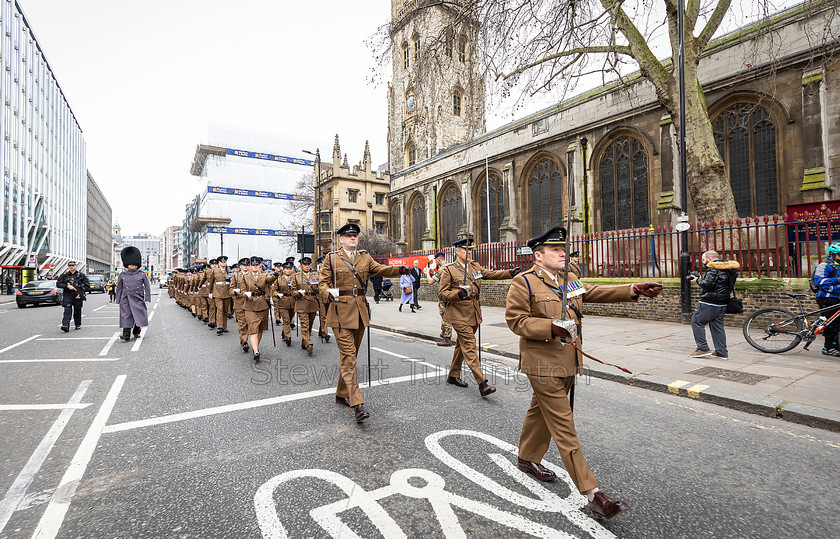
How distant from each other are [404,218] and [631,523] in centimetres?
3690

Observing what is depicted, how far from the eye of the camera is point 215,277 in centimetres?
1137

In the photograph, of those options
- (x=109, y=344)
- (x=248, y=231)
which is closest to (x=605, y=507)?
(x=109, y=344)

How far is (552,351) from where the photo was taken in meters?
2.81

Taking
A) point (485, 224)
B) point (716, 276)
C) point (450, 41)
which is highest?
point (450, 41)

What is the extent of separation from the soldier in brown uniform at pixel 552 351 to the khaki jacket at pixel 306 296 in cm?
668

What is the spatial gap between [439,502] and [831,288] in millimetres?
7770

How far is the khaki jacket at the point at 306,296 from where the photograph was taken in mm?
8984

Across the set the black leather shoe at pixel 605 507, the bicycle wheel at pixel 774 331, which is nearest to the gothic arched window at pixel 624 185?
the bicycle wheel at pixel 774 331

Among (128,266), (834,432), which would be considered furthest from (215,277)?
(834,432)

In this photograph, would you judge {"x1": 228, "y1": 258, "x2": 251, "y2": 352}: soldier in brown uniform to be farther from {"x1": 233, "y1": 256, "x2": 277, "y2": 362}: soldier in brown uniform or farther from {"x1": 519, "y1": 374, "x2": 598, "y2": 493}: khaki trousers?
{"x1": 519, "y1": 374, "x2": 598, "y2": 493}: khaki trousers

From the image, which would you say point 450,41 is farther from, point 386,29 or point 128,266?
point 128,266

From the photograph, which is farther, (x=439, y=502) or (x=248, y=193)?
(x=248, y=193)

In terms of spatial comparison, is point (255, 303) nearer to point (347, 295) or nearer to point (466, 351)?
point (347, 295)

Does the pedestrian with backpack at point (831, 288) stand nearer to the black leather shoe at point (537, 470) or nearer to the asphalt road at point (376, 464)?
the asphalt road at point (376, 464)
